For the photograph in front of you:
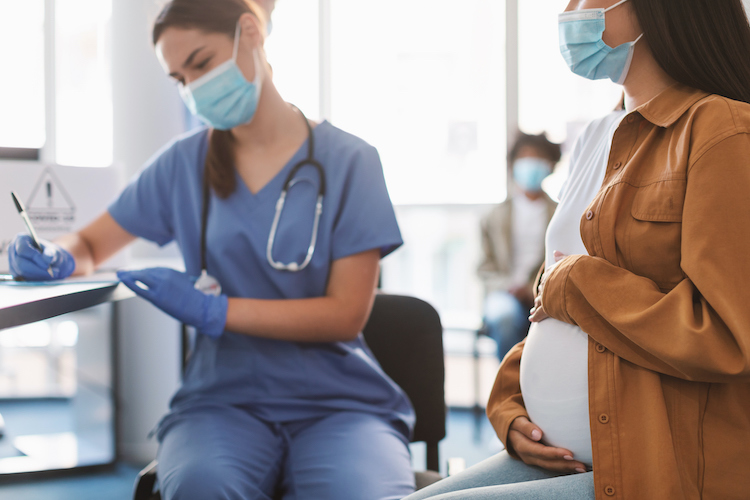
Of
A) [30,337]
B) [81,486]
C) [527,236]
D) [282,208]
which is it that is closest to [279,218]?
[282,208]

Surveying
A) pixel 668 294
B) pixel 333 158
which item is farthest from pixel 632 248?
pixel 333 158

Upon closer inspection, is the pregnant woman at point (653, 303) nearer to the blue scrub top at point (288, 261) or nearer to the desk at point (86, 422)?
the blue scrub top at point (288, 261)

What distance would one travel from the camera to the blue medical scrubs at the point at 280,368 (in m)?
0.85

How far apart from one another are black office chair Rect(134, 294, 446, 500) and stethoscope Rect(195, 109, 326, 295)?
0.21 metres

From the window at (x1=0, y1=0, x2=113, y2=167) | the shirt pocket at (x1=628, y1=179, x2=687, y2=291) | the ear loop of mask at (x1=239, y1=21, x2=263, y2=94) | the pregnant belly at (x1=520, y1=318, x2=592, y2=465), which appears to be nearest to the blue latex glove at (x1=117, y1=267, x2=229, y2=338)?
the ear loop of mask at (x1=239, y1=21, x2=263, y2=94)

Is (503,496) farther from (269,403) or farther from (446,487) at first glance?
(269,403)

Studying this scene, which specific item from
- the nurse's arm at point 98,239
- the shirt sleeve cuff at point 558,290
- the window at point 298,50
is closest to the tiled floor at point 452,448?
the shirt sleeve cuff at point 558,290

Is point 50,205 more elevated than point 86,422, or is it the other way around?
point 50,205

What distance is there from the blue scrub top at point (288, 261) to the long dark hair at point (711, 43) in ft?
1.81

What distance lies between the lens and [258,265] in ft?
3.59

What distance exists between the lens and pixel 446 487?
76 cm

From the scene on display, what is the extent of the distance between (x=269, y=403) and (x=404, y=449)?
249 mm

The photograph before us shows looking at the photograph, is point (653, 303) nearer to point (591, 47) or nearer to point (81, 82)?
point (591, 47)

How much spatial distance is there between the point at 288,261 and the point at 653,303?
0.65 meters
